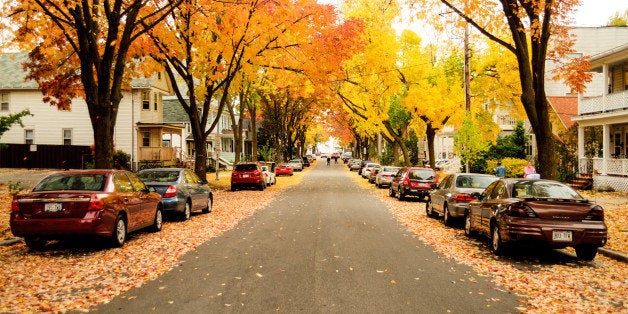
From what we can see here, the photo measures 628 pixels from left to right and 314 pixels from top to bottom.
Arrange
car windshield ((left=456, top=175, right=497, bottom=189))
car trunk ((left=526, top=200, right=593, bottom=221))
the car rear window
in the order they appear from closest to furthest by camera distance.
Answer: car trunk ((left=526, top=200, right=593, bottom=221)) < car windshield ((left=456, top=175, right=497, bottom=189)) < the car rear window

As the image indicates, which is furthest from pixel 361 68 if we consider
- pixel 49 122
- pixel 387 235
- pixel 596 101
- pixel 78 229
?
pixel 78 229

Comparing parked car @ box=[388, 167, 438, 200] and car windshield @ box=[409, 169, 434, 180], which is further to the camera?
car windshield @ box=[409, 169, 434, 180]

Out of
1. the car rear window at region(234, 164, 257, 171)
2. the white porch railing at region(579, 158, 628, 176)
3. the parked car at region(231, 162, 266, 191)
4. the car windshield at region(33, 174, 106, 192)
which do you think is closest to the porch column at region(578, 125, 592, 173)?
the white porch railing at region(579, 158, 628, 176)

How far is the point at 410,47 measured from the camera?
38344mm

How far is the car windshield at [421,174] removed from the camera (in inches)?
970

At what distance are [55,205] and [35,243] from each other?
4.19ft

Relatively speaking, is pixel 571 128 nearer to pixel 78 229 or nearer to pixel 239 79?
pixel 239 79

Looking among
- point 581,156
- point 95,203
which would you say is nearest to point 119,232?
point 95,203

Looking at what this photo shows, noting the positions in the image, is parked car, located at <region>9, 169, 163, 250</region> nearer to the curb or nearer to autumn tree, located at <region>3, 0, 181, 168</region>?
autumn tree, located at <region>3, 0, 181, 168</region>

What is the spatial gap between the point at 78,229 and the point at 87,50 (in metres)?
7.62

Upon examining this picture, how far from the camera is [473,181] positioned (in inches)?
640

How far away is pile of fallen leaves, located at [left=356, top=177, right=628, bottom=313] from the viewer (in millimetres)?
7078

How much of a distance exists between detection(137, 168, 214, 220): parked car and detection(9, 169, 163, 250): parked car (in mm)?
3712

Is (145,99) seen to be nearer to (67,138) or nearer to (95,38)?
(67,138)
